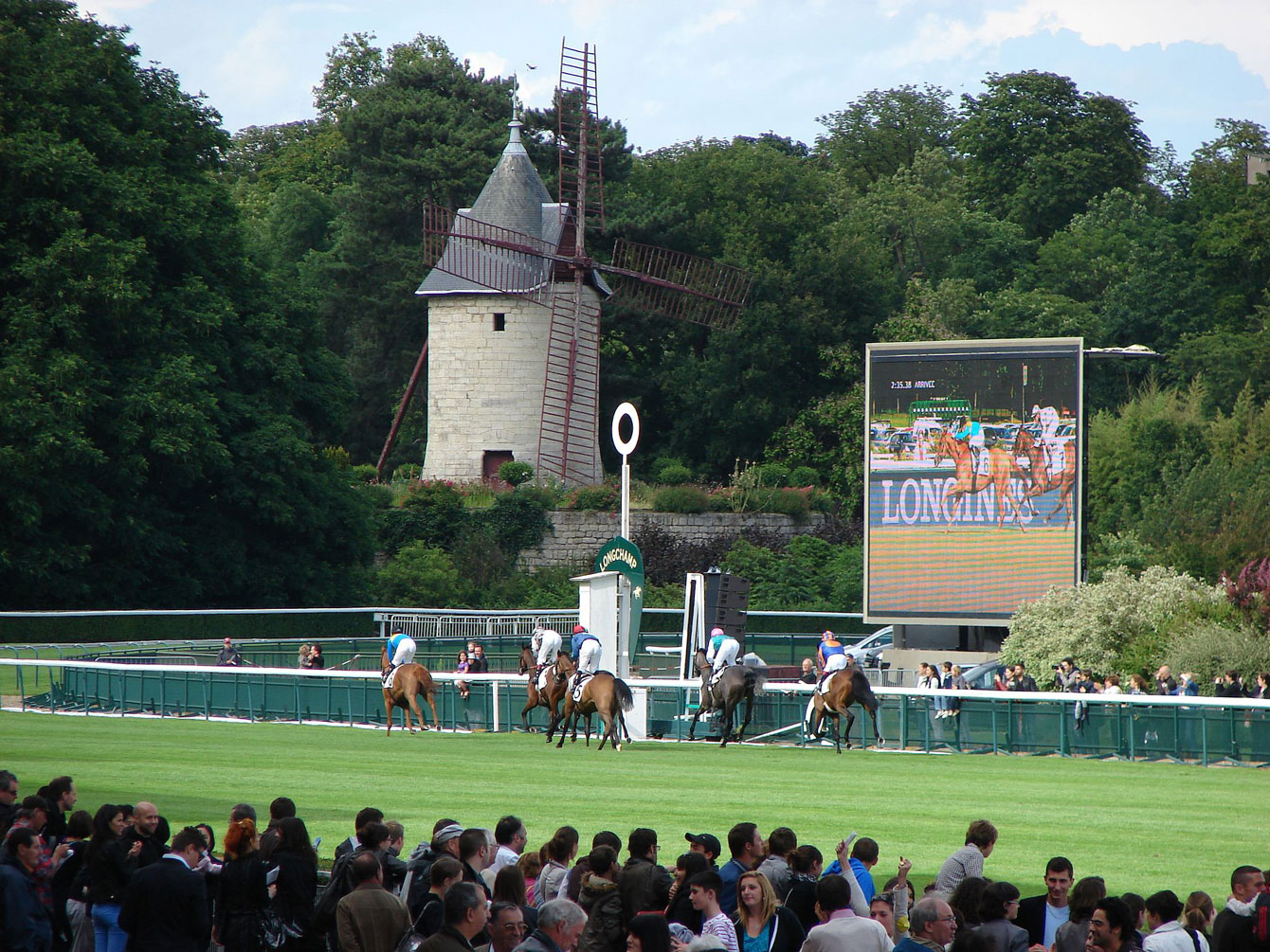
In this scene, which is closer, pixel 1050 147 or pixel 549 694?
pixel 549 694

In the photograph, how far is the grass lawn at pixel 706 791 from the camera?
14602 millimetres

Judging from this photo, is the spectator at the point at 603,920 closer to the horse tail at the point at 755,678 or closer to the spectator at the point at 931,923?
the spectator at the point at 931,923

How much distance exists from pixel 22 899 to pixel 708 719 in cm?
1929

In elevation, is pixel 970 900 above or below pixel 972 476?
below

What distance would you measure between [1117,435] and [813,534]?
10379 mm

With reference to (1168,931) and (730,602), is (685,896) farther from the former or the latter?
(730,602)

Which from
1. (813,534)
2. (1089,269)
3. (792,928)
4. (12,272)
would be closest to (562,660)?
(792,928)

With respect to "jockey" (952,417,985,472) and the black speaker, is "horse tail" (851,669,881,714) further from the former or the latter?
"jockey" (952,417,985,472)

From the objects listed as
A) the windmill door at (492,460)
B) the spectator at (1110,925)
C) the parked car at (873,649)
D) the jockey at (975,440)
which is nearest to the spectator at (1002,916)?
the spectator at (1110,925)

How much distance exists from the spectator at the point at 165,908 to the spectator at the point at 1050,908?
414cm

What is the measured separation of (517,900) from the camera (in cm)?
811

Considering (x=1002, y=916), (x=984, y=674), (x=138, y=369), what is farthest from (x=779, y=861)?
(x=138, y=369)

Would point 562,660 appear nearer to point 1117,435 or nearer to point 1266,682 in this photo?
point 1266,682

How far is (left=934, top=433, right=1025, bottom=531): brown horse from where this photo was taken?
32719 mm
